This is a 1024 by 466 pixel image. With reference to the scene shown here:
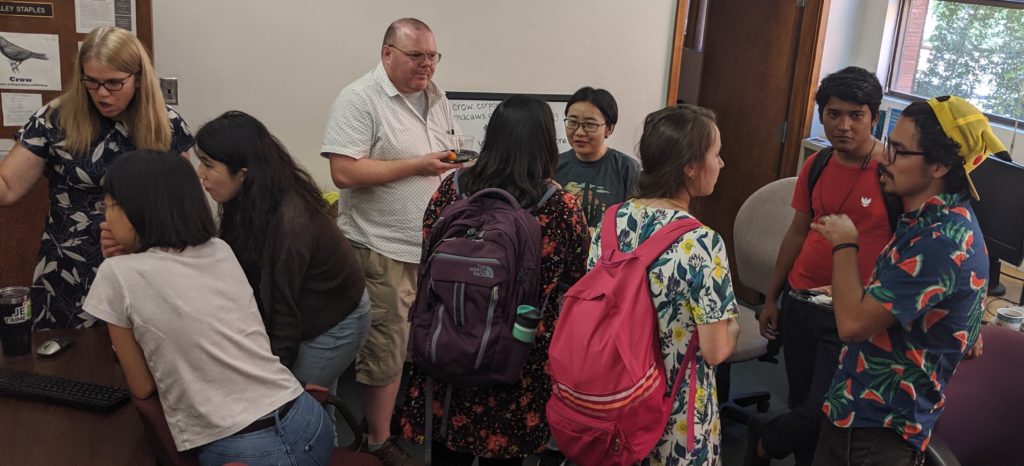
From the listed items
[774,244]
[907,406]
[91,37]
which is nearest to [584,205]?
[774,244]

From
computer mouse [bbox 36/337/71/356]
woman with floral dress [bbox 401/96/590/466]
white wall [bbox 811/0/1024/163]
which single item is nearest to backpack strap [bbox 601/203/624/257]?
woman with floral dress [bbox 401/96/590/466]

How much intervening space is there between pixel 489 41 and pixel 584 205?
1.20 meters

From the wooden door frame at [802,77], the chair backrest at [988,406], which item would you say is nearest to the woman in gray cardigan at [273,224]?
the chair backrest at [988,406]

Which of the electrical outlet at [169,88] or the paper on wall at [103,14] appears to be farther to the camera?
the electrical outlet at [169,88]

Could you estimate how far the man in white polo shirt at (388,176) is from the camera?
2713mm

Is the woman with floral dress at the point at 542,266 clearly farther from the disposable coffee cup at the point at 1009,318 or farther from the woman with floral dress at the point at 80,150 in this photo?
the disposable coffee cup at the point at 1009,318

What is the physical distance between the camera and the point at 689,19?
5594 millimetres

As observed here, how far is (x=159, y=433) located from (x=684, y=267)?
3.65ft

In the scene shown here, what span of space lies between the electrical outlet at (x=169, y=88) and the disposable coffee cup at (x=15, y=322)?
55.6 inches

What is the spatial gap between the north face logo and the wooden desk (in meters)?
0.76

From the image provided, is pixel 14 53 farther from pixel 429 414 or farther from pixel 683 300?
pixel 683 300

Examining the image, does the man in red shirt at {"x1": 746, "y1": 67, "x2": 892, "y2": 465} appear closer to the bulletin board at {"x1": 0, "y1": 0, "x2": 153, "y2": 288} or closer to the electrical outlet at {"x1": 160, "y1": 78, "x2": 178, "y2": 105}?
the electrical outlet at {"x1": 160, "y1": 78, "x2": 178, "y2": 105}

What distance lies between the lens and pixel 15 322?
1.93m

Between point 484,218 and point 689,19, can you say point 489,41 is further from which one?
point 689,19
